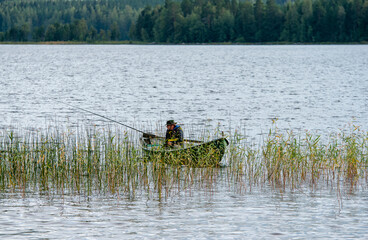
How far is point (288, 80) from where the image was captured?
7062 centimetres

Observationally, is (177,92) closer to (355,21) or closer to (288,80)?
(288,80)

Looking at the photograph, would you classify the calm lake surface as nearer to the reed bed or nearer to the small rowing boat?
the reed bed

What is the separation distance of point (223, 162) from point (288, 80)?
52.1 m

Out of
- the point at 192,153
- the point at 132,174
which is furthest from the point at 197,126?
the point at 132,174

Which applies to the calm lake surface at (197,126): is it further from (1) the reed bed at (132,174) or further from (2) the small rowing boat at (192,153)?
(2) the small rowing boat at (192,153)

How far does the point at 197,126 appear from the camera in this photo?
102 feet

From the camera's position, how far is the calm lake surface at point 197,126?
1252cm

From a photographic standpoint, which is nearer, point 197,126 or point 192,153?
point 192,153

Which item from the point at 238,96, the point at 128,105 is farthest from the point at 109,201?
the point at 238,96

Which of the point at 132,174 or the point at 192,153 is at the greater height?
the point at 192,153

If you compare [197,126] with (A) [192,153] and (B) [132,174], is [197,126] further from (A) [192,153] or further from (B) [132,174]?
(B) [132,174]

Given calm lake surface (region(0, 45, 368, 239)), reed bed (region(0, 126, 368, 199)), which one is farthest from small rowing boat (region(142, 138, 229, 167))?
calm lake surface (region(0, 45, 368, 239))

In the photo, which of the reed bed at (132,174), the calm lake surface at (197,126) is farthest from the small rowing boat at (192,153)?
the calm lake surface at (197,126)

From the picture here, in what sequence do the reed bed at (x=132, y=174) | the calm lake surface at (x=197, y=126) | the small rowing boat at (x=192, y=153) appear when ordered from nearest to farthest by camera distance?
the calm lake surface at (x=197, y=126) → the reed bed at (x=132, y=174) → the small rowing boat at (x=192, y=153)
